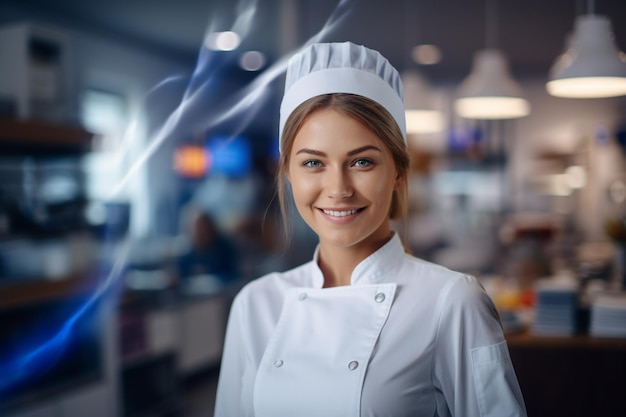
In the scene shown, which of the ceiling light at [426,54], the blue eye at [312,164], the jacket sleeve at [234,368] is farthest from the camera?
the ceiling light at [426,54]

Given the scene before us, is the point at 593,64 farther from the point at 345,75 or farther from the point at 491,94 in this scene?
the point at 345,75

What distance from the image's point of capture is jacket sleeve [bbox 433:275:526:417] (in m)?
1.09

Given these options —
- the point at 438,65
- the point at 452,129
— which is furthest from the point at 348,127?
the point at 452,129

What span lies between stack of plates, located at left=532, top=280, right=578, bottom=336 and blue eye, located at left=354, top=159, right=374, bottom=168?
1.98 meters

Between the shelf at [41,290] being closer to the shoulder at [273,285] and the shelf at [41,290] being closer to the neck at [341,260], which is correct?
the shoulder at [273,285]

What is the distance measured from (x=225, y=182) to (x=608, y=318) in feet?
23.0

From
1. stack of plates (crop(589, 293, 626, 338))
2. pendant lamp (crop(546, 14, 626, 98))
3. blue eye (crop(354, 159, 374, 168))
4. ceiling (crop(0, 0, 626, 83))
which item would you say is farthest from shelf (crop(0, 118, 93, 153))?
stack of plates (crop(589, 293, 626, 338))

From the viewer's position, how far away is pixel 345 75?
1180mm

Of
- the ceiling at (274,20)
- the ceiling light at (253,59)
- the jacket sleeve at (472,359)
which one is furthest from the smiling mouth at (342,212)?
the ceiling light at (253,59)

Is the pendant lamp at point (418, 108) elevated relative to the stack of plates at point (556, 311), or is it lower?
elevated

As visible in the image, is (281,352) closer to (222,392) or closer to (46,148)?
(222,392)

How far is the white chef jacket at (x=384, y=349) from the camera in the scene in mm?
1117

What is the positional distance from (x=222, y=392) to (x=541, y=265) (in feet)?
9.33

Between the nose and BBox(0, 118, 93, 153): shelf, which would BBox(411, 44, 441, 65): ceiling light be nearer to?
BBox(0, 118, 93, 153): shelf
